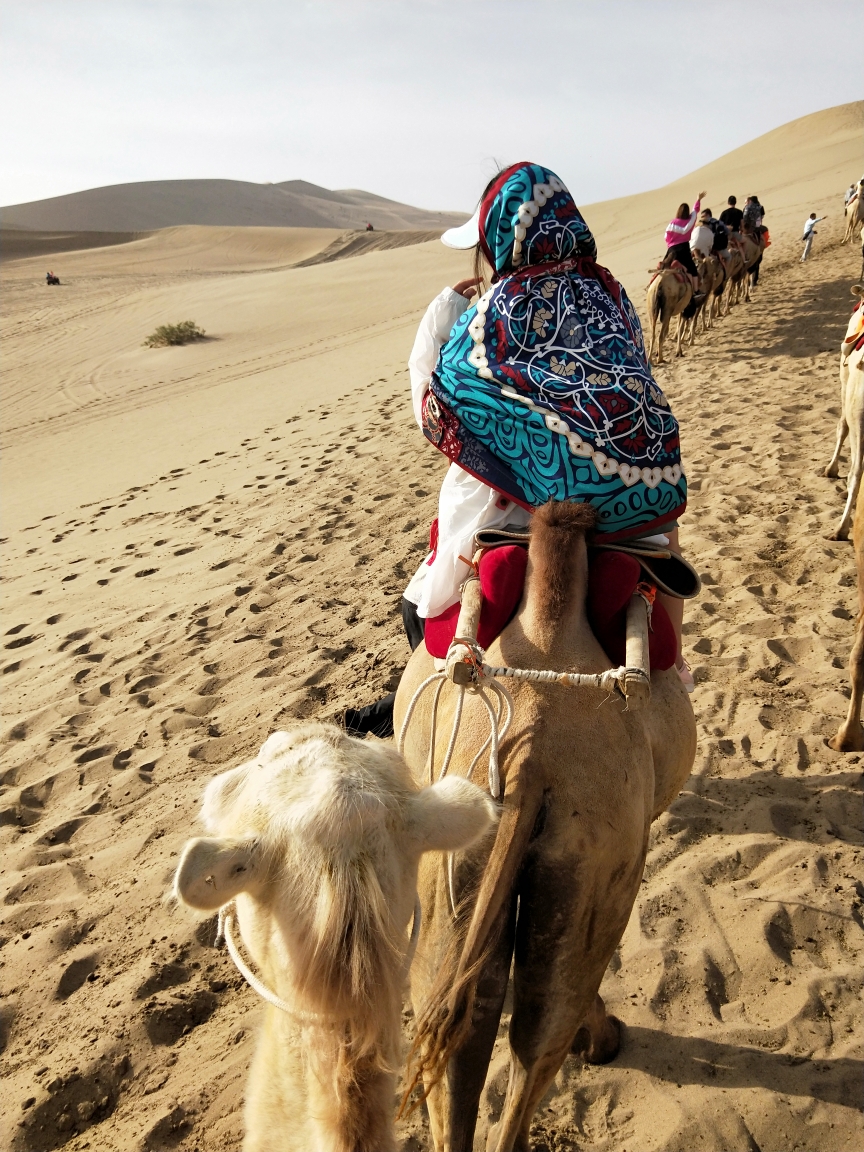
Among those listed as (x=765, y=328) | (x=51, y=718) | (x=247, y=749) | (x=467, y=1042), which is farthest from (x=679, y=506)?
(x=765, y=328)

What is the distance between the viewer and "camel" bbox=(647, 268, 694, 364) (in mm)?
11852

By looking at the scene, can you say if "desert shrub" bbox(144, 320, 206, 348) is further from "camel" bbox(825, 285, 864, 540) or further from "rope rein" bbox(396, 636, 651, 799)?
"rope rein" bbox(396, 636, 651, 799)

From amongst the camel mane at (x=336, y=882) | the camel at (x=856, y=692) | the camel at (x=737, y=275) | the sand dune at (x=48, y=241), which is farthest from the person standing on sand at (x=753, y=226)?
the sand dune at (x=48, y=241)

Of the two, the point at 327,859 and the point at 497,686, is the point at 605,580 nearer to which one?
the point at 497,686

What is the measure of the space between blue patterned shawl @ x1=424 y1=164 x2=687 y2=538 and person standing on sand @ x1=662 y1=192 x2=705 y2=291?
11159mm

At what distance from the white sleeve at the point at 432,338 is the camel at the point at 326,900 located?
142cm

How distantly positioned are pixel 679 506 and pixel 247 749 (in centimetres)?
294

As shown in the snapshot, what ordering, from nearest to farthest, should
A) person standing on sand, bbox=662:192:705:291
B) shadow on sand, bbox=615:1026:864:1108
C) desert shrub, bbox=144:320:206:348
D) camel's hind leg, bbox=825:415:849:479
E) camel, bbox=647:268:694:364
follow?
shadow on sand, bbox=615:1026:864:1108 → camel's hind leg, bbox=825:415:849:479 → camel, bbox=647:268:694:364 → person standing on sand, bbox=662:192:705:291 → desert shrub, bbox=144:320:206:348

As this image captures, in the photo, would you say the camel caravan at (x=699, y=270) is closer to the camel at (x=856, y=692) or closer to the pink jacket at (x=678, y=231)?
the pink jacket at (x=678, y=231)

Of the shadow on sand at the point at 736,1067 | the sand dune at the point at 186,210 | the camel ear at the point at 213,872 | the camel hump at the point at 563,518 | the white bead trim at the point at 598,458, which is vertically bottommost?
the shadow on sand at the point at 736,1067

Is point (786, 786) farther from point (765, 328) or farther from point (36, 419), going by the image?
point (36, 419)

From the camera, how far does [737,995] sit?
2.78 metres

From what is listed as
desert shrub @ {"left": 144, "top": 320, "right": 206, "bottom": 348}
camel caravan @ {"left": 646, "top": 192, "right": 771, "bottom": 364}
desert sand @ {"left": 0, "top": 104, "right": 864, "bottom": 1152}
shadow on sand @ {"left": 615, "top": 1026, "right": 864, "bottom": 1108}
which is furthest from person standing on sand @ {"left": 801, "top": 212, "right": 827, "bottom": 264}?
shadow on sand @ {"left": 615, "top": 1026, "right": 864, "bottom": 1108}

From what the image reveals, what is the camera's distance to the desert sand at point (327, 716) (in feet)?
8.37
